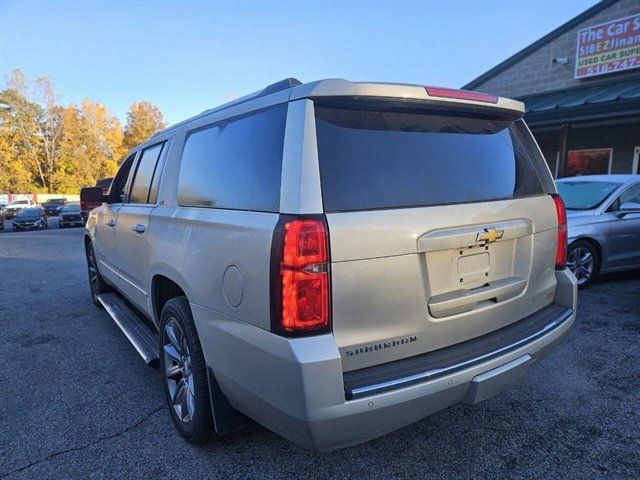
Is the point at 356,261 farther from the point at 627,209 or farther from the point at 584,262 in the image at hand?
the point at 627,209

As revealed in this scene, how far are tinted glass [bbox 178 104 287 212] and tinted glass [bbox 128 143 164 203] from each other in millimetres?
760

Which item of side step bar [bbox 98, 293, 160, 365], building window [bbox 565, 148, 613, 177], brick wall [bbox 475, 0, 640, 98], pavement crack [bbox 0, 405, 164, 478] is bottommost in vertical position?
pavement crack [bbox 0, 405, 164, 478]

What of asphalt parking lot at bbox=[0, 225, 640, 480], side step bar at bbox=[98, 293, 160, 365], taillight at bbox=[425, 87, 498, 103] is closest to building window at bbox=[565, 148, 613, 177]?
asphalt parking lot at bbox=[0, 225, 640, 480]

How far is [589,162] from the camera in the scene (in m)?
13.5

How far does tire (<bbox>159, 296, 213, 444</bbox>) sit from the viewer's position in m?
2.32

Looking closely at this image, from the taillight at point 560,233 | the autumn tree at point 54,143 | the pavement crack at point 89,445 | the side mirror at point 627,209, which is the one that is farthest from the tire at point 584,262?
the autumn tree at point 54,143

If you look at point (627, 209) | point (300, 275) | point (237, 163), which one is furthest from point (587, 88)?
point (300, 275)

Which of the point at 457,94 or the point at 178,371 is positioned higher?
the point at 457,94

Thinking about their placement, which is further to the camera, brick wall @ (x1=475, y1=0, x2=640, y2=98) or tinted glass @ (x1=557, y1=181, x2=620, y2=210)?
brick wall @ (x1=475, y1=0, x2=640, y2=98)

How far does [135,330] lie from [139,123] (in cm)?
6558

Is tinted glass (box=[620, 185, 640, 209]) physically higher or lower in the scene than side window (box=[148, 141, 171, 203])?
lower

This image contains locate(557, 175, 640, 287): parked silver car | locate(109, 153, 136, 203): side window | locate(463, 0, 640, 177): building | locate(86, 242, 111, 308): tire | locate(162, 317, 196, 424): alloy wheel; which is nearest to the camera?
locate(162, 317, 196, 424): alloy wheel

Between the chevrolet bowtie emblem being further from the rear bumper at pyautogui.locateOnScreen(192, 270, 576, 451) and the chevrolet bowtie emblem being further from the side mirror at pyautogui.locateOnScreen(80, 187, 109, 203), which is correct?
the side mirror at pyautogui.locateOnScreen(80, 187, 109, 203)

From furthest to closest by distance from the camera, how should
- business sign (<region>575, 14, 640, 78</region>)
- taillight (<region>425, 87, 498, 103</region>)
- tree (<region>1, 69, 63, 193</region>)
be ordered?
tree (<region>1, 69, 63, 193</region>), business sign (<region>575, 14, 640, 78</region>), taillight (<region>425, 87, 498, 103</region>)
